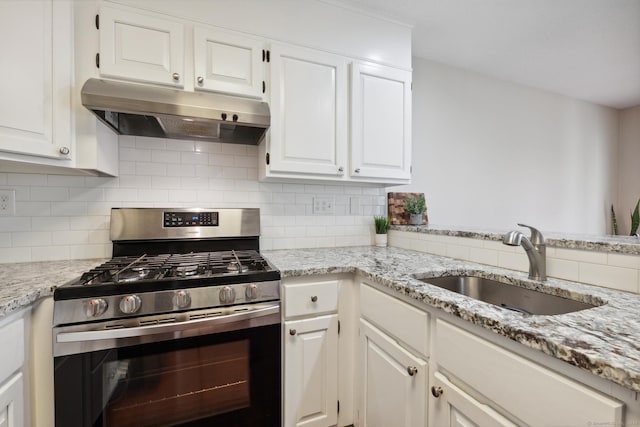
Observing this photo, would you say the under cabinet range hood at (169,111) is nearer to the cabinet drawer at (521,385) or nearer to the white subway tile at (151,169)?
the white subway tile at (151,169)

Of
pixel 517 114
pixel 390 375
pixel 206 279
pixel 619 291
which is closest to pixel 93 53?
pixel 206 279

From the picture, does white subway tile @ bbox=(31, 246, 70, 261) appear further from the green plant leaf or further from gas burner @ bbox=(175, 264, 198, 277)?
the green plant leaf

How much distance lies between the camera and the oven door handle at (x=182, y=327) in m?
1.02

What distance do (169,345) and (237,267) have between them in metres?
0.40

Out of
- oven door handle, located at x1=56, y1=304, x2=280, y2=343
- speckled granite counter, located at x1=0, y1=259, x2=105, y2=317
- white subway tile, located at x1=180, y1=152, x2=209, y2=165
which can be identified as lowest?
oven door handle, located at x1=56, y1=304, x2=280, y2=343

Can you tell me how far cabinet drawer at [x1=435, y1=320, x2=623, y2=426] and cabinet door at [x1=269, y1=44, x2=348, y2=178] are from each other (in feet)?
3.68

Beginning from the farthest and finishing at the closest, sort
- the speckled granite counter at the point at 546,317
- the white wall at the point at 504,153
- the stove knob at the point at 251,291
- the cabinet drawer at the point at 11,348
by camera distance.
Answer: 1. the white wall at the point at 504,153
2. the stove knob at the point at 251,291
3. the cabinet drawer at the point at 11,348
4. the speckled granite counter at the point at 546,317

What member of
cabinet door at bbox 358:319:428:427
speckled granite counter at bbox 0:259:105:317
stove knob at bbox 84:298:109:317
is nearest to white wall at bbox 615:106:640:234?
cabinet door at bbox 358:319:428:427

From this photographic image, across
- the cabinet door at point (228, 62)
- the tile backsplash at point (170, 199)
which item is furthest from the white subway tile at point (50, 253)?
the cabinet door at point (228, 62)

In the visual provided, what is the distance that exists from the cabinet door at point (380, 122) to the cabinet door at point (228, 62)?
1.95 ft

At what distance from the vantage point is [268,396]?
125 centimetres

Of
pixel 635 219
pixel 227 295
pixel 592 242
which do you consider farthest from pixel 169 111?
pixel 635 219

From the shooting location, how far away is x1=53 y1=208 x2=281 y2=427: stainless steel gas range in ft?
3.36

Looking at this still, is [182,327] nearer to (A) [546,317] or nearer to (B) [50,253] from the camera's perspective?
(B) [50,253]
